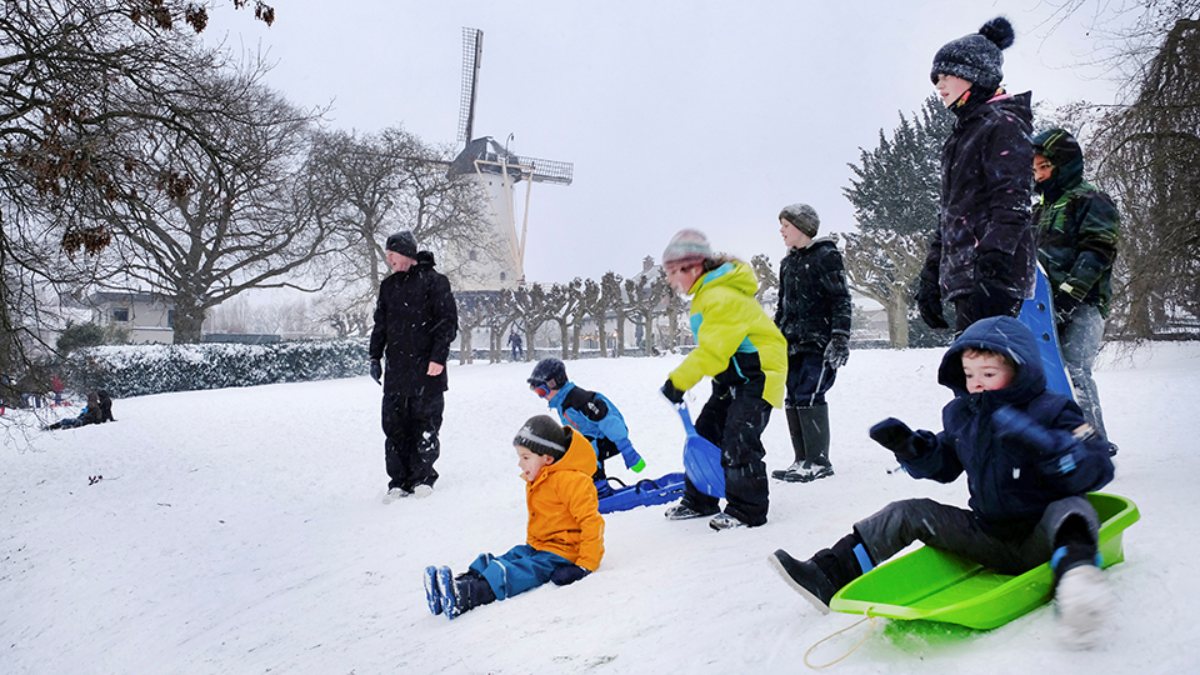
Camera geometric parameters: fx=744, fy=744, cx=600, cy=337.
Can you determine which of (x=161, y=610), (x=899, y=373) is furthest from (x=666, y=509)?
(x=899, y=373)

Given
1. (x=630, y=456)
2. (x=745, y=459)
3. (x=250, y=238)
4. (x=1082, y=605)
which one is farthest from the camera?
(x=250, y=238)

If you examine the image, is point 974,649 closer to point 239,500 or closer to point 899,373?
point 239,500

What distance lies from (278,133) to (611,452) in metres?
22.0

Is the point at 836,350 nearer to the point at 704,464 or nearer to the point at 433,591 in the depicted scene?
the point at 704,464

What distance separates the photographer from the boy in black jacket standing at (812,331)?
17.1 feet

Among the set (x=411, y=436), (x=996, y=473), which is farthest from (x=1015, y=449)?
(x=411, y=436)

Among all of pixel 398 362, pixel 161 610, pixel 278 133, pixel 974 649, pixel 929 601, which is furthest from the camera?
pixel 278 133

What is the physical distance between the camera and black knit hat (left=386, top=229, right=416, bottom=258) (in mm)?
6223

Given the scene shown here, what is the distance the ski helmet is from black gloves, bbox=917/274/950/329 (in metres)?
2.42

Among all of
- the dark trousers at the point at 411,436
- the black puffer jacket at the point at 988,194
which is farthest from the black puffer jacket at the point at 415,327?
the black puffer jacket at the point at 988,194

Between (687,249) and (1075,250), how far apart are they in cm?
215

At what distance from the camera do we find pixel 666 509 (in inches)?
180

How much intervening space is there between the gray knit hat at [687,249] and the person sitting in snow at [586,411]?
4.84ft

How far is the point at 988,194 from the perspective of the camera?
125 inches
